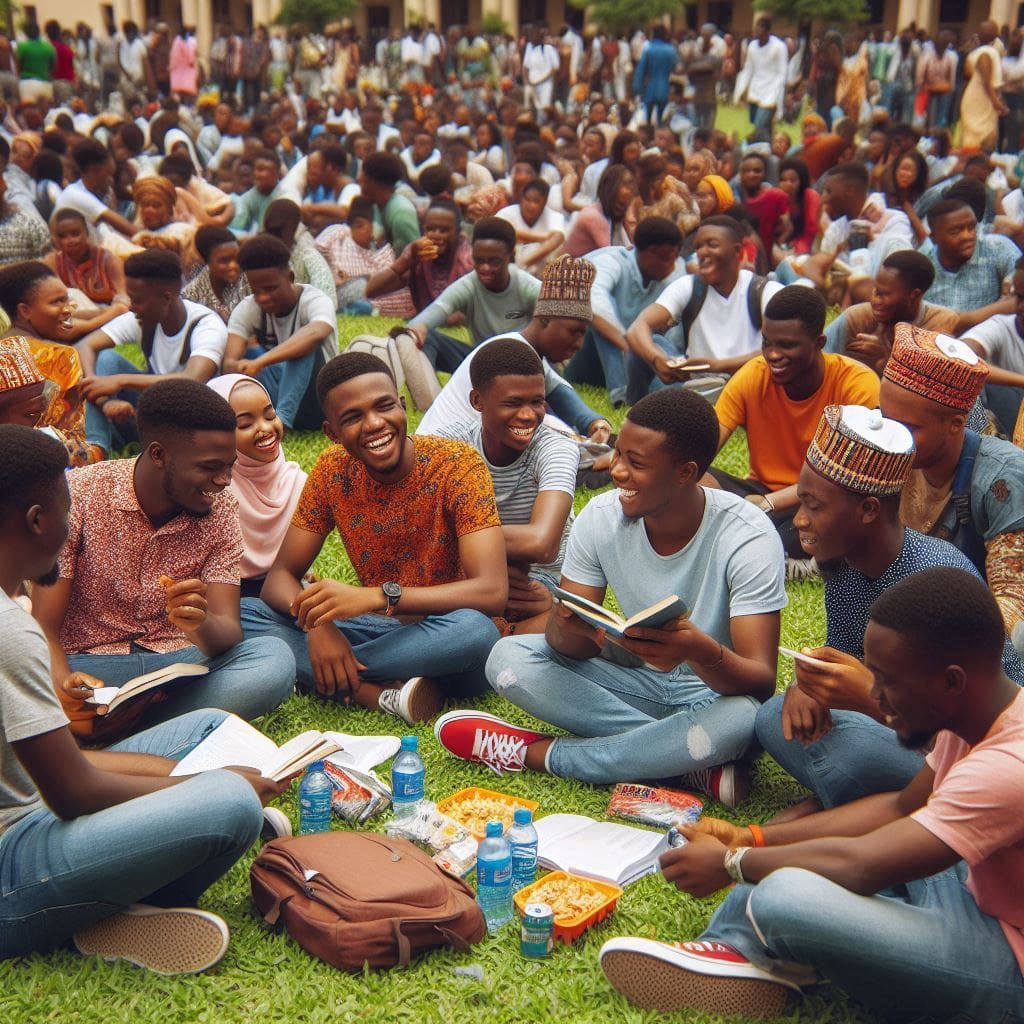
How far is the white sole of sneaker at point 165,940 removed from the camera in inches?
130

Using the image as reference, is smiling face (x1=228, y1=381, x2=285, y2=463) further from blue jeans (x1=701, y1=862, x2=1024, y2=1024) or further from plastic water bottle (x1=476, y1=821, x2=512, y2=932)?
blue jeans (x1=701, y1=862, x2=1024, y2=1024)

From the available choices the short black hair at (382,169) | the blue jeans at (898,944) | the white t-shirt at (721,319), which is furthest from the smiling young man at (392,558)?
the short black hair at (382,169)

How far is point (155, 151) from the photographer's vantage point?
54.2ft

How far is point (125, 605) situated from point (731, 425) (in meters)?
3.11

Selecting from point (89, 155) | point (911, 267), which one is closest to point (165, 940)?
point (911, 267)

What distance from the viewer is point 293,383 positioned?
7.98 meters

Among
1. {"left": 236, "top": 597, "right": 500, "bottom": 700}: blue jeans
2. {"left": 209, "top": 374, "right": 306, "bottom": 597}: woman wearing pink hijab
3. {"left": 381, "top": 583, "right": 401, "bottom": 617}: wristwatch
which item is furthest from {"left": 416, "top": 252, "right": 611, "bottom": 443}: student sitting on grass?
{"left": 381, "top": 583, "right": 401, "bottom": 617}: wristwatch

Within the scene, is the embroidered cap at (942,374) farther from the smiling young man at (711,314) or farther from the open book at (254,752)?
the smiling young man at (711,314)

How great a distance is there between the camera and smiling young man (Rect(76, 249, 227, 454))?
23.7ft

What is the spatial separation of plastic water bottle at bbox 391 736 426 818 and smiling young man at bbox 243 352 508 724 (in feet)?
2.02

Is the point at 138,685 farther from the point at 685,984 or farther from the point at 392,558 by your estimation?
the point at 685,984

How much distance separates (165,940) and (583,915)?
111cm

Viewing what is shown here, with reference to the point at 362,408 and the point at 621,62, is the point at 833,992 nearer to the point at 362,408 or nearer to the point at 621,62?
the point at 362,408

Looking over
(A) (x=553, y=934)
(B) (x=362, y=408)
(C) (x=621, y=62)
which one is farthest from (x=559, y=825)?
(C) (x=621, y=62)
